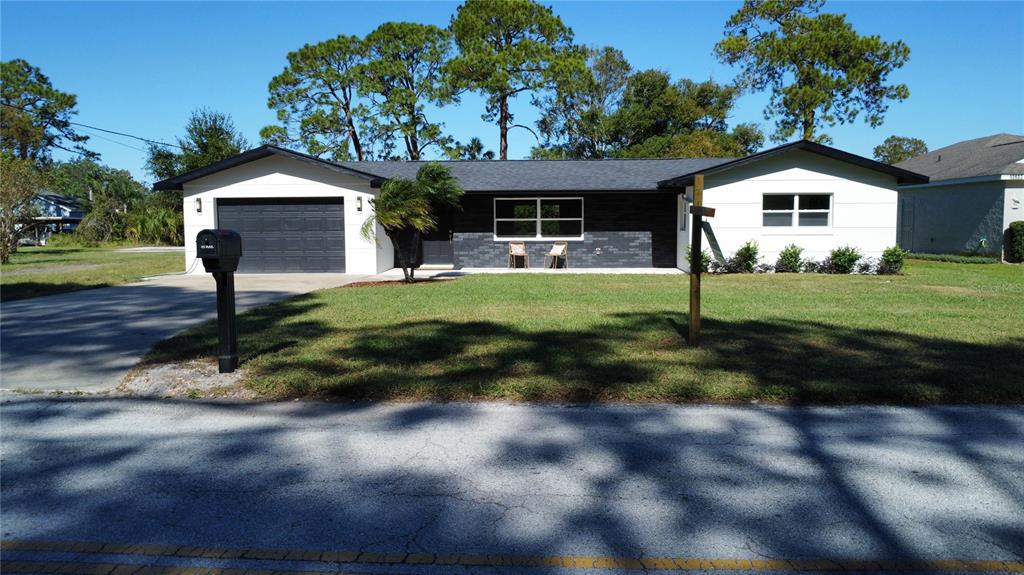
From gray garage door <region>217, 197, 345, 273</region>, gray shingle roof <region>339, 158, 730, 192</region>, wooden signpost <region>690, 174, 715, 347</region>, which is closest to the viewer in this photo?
→ wooden signpost <region>690, 174, 715, 347</region>

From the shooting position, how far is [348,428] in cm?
539

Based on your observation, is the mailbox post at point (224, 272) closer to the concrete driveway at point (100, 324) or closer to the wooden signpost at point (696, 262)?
the concrete driveway at point (100, 324)

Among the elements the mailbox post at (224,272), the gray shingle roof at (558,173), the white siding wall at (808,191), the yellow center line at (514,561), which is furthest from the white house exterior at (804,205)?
the yellow center line at (514,561)

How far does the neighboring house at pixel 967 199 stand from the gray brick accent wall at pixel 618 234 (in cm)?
1033

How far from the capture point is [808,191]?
1927 cm

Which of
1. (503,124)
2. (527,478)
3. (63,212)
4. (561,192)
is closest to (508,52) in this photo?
(503,124)

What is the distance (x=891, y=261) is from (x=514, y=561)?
18550mm

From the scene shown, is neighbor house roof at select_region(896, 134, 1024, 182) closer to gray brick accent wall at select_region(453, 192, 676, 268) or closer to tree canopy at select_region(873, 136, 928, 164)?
gray brick accent wall at select_region(453, 192, 676, 268)

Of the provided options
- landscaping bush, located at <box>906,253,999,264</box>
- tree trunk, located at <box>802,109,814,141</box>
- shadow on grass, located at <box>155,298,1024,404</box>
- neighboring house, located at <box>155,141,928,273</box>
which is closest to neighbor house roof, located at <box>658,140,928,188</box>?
neighboring house, located at <box>155,141,928,273</box>

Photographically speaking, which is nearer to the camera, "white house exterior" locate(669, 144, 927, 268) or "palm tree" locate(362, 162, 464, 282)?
"palm tree" locate(362, 162, 464, 282)

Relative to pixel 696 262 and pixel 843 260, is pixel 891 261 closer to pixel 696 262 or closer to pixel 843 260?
pixel 843 260

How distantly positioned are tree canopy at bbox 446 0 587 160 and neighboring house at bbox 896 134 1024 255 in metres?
17.2

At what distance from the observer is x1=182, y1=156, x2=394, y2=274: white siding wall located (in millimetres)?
19422

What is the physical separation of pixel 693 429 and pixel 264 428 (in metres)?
3.24
